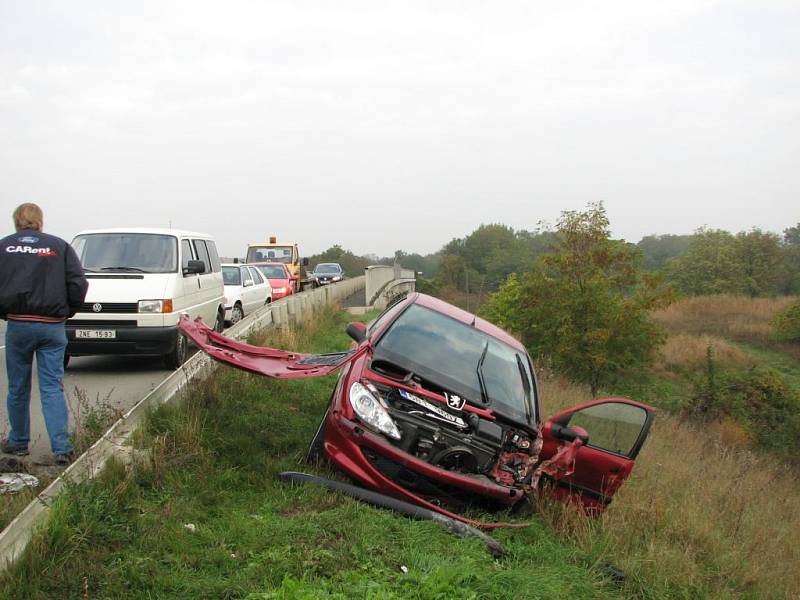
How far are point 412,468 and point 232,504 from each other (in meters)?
1.29

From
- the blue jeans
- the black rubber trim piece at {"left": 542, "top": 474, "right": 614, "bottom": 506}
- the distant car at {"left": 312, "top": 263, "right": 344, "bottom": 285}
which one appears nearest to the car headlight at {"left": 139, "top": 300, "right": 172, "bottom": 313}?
the blue jeans

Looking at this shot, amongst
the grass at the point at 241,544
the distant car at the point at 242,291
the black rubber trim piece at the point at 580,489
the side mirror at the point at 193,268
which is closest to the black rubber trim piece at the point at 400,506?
the grass at the point at 241,544

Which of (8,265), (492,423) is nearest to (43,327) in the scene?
(8,265)

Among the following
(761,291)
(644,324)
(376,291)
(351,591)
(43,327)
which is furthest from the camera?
(761,291)

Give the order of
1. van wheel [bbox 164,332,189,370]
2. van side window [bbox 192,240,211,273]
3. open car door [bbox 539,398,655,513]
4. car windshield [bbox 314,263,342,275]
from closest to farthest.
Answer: open car door [bbox 539,398,655,513] < van wheel [bbox 164,332,189,370] < van side window [bbox 192,240,211,273] < car windshield [bbox 314,263,342,275]

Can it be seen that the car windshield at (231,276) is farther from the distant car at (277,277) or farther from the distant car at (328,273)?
the distant car at (328,273)

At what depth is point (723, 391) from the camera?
2506 cm

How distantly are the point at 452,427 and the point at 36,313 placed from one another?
322 cm

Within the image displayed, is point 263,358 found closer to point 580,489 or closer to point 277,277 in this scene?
point 580,489

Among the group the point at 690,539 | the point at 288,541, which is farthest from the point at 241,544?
the point at 690,539

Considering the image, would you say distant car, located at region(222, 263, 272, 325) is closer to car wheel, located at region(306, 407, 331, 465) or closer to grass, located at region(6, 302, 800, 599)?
grass, located at region(6, 302, 800, 599)

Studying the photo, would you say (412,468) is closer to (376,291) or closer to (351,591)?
→ (351,591)

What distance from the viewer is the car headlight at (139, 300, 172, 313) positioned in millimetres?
8547

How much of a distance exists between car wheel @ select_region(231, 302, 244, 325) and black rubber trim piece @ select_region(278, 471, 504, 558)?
911 centimetres
